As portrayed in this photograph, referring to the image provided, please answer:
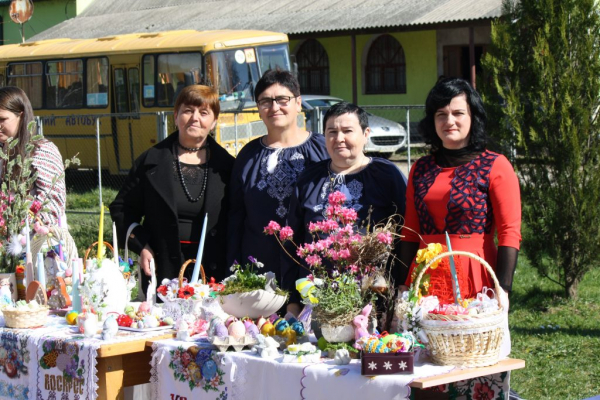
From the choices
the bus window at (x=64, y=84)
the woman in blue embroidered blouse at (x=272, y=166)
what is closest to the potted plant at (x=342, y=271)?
the woman in blue embroidered blouse at (x=272, y=166)

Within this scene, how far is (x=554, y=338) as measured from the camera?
22.8ft

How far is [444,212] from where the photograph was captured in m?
3.64

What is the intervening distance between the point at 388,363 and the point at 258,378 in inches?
22.2

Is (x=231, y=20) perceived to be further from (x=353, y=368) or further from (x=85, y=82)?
(x=353, y=368)

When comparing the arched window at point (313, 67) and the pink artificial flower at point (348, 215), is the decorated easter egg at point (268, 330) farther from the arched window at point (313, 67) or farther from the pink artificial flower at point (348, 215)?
the arched window at point (313, 67)

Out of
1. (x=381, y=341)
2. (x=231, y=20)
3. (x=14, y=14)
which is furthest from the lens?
(x=231, y=20)

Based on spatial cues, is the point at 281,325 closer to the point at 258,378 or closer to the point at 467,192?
the point at 258,378

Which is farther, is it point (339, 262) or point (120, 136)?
point (120, 136)

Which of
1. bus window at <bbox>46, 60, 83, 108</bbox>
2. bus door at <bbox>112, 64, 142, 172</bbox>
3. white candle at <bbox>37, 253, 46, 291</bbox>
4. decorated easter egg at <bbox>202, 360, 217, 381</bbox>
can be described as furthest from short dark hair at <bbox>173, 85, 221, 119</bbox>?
bus window at <bbox>46, 60, 83, 108</bbox>

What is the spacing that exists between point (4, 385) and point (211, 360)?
1244 millimetres

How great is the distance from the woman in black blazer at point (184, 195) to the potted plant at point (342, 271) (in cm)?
113

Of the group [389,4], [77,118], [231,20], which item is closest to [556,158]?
[77,118]

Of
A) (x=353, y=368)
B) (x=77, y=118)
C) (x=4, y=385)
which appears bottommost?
(x=4, y=385)

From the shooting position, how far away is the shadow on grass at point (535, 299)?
7.89 meters
